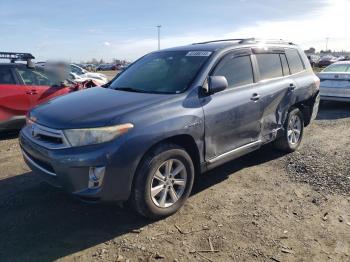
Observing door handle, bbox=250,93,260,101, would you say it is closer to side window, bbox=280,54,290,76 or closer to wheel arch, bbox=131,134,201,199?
side window, bbox=280,54,290,76

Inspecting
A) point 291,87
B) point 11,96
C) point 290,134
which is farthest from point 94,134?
point 11,96

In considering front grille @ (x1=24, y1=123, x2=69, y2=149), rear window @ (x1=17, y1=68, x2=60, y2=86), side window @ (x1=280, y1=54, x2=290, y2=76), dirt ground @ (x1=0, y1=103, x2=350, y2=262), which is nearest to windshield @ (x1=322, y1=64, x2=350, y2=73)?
side window @ (x1=280, y1=54, x2=290, y2=76)

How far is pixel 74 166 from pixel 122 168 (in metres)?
0.45

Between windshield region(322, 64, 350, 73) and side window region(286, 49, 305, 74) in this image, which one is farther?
windshield region(322, 64, 350, 73)

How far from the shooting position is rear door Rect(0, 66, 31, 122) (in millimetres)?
7281

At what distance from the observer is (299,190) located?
15.6 feet

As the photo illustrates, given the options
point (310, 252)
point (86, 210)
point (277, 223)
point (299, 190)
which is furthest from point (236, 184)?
point (86, 210)

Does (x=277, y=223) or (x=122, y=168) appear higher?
(x=122, y=168)

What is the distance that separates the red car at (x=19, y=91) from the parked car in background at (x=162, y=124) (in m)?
3.14

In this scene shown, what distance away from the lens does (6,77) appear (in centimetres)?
748

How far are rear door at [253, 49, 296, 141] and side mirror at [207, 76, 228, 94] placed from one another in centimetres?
106

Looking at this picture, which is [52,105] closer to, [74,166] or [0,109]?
[74,166]

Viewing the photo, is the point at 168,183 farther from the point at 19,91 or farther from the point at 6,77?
the point at 6,77

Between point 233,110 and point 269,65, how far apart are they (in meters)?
1.41
